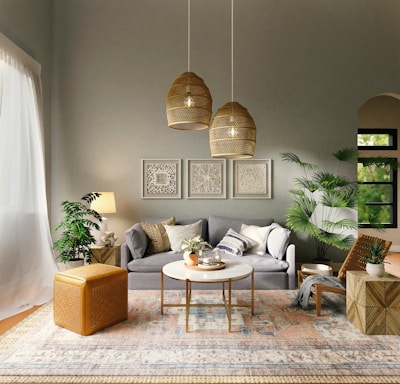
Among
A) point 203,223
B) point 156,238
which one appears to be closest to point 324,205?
point 203,223

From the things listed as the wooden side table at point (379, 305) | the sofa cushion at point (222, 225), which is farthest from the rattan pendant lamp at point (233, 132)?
the sofa cushion at point (222, 225)

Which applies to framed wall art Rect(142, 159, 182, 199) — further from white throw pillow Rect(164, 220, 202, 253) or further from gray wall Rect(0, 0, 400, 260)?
white throw pillow Rect(164, 220, 202, 253)

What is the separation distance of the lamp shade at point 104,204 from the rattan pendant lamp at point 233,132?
2054mm

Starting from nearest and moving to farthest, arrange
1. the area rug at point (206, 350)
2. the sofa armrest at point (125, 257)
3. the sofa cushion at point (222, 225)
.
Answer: the area rug at point (206, 350) → the sofa armrest at point (125, 257) → the sofa cushion at point (222, 225)

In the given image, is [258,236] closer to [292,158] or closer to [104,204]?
[292,158]

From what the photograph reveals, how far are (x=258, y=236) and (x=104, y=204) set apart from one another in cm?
211

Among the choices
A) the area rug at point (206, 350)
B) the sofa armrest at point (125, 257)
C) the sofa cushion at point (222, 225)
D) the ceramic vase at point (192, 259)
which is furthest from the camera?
the sofa cushion at point (222, 225)

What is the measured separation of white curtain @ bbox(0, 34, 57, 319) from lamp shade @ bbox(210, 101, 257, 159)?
2.27 m

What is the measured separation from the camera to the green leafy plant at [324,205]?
418 cm

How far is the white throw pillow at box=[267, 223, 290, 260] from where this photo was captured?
3.89 metres

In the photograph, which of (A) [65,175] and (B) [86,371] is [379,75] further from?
(B) [86,371]

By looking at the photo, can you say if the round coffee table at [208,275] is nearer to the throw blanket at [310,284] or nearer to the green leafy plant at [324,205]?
the throw blanket at [310,284]

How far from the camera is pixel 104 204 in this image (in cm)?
435

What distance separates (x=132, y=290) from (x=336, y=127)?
3715mm
